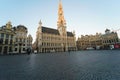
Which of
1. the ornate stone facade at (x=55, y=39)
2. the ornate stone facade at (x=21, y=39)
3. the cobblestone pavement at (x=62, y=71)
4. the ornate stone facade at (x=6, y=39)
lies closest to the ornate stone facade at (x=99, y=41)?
the ornate stone facade at (x=55, y=39)

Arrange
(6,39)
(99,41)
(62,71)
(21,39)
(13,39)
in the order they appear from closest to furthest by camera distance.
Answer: (62,71)
(6,39)
(13,39)
(21,39)
(99,41)

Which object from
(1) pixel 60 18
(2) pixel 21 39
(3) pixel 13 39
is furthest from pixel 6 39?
(1) pixel 60 18

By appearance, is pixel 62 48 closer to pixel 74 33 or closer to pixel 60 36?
pixel 60 36

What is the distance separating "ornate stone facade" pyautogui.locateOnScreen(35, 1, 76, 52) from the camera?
64.2 m

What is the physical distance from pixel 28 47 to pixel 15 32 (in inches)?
418

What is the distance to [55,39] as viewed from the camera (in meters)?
74.1

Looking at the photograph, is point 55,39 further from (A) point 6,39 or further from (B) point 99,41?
(B) point 99,41

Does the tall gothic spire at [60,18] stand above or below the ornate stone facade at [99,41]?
above

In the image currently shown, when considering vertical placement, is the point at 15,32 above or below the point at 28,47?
above

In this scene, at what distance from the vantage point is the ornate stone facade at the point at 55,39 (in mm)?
64250

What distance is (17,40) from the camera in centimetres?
4712

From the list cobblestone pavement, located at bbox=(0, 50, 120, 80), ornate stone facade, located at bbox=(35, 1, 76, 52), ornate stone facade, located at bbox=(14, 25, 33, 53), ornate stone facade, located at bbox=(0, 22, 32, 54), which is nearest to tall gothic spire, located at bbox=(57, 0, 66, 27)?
ornate stone facade, located at bbox=(35, 1, 76, 52)

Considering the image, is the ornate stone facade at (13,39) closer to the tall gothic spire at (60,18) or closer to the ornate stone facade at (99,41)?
the tall gothic spire at (60,18)

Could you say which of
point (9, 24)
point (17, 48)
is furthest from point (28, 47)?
point (9, 24)
